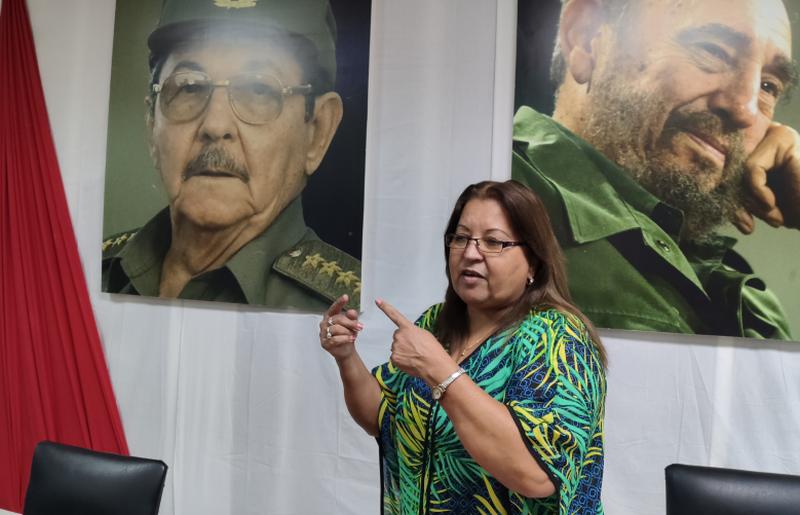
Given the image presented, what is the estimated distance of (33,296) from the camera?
3.01m

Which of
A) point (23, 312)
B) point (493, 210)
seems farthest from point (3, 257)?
point (493, 210)

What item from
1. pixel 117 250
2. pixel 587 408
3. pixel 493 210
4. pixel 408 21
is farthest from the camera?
pixel 117 250

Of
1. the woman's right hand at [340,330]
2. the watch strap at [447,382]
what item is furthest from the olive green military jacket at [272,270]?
the watch strap at [447,382]

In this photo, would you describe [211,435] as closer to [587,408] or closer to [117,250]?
[117,250]

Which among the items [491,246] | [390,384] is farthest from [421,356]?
[390,384]

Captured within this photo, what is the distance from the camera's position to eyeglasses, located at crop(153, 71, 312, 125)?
2.64 metres

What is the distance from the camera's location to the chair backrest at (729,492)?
1514mm

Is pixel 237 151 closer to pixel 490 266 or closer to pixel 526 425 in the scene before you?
pixel 490 266

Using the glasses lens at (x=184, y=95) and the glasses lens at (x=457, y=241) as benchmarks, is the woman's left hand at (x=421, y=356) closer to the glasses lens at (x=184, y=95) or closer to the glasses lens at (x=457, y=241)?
the glasses lens at (x=457, y=241)

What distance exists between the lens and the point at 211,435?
2.81m

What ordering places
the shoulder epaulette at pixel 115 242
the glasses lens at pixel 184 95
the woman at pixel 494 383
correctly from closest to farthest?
the woman at pixel 494 383
the glasses lens at pixel 184 95
the shoulder epaulette at pixel 115 242

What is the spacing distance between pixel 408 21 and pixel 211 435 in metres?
1.71

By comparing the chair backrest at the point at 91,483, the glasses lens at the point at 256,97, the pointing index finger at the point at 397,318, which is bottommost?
the chair backrest at the point at 91,483

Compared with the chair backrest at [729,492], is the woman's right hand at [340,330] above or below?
above
